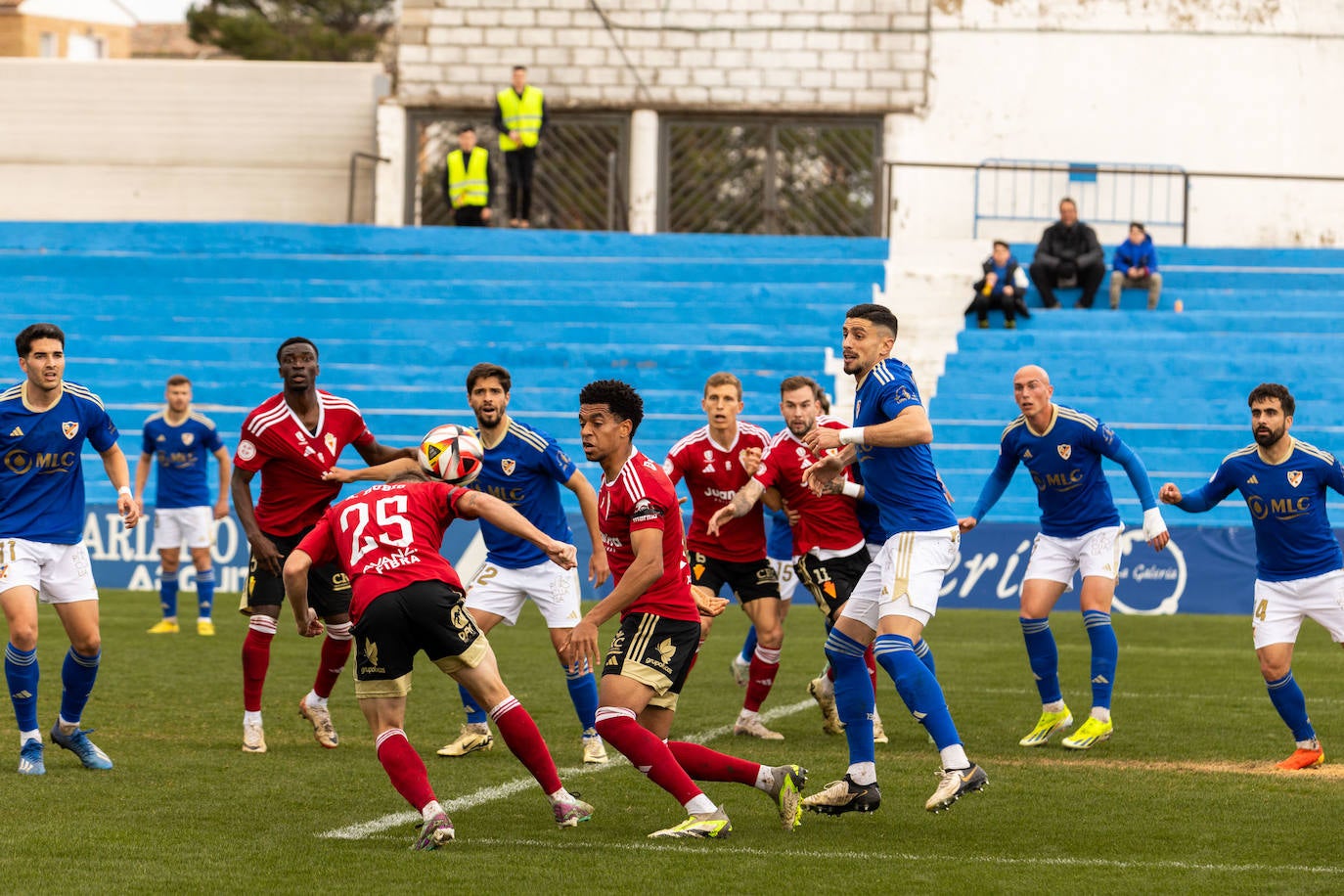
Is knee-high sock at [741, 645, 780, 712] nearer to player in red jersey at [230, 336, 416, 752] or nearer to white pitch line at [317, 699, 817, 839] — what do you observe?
white pitch line at [317, 699, 817, 839]

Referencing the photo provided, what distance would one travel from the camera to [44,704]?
11.2 metres

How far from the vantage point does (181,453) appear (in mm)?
16828

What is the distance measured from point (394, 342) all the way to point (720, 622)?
9.59m

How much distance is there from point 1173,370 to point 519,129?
11061 mm

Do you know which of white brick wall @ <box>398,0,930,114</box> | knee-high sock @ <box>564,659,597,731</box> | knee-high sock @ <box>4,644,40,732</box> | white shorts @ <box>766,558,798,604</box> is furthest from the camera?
white brick wall @ <box>398,0,930,114</box>

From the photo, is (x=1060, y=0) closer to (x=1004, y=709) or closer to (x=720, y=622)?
(x=720, y=622)

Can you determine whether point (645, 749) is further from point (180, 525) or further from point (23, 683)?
point (180, 525)

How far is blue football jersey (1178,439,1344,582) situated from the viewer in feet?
31.7

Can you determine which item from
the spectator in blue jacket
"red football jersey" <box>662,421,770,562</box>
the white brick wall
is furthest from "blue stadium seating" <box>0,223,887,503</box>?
"red football jersey" <box>662,421,770,562</box>

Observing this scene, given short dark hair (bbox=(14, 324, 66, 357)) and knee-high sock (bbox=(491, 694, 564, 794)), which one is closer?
knee-high sock (bbox=(491, 694, 564, 794))

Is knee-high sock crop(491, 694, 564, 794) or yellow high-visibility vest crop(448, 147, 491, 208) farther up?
yellow high-visibility vest crop(448, 147, 491, 208)

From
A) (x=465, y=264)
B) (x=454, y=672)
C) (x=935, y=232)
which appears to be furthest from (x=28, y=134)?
(x=454, y=672)

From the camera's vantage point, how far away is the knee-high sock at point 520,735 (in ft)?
23.4

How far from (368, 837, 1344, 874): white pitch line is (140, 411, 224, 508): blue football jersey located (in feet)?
33.4
